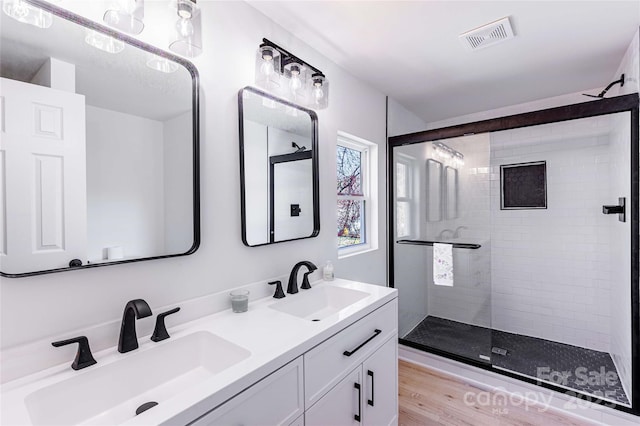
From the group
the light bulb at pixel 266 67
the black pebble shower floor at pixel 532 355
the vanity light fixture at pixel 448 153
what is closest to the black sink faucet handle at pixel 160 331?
the light bulb at pixel 266 67

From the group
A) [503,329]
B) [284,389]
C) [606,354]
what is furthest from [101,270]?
[606,354]

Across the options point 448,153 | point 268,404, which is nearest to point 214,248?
point 268,404

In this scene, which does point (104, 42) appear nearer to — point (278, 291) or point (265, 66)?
point (265, 66)

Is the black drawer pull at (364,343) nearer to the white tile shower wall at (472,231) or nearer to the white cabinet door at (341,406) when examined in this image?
the white cabinet door at (341,406)

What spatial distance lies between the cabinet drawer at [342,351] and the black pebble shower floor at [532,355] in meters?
1.31

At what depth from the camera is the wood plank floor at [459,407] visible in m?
1.89

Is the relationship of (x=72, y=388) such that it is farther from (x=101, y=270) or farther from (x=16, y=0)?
(x=16, y=0)

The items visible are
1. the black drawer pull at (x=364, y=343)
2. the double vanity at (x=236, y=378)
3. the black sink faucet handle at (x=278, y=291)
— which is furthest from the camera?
the black sink faucet handle at (x=278, y=291)

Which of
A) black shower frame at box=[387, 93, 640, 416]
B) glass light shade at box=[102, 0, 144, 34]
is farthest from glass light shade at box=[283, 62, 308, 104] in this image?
black shower frame at box=[387, 93, 640, 416]

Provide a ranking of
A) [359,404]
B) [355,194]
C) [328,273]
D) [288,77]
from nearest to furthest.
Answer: [359,404], [288,77], [328,273], [355,194]

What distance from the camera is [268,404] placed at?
0.92 m

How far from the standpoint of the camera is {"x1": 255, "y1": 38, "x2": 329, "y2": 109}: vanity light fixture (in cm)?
150

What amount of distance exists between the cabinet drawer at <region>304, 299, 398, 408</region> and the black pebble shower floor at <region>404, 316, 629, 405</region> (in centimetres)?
131

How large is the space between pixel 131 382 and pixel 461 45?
7.89 feet
